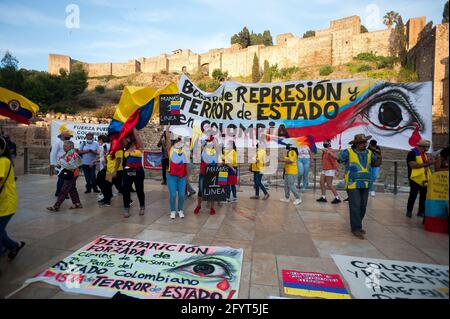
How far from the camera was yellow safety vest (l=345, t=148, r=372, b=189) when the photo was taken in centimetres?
455

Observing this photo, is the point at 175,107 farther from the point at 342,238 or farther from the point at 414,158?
the point at 414,158

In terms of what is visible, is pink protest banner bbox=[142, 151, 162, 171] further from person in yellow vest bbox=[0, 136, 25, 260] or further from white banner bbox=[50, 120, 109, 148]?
person in yellow vest bbox=[0, 136, 25, 260]

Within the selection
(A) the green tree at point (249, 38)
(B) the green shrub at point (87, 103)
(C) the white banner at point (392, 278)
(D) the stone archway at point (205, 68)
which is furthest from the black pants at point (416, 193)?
(A) the green tree at point (249, 38)

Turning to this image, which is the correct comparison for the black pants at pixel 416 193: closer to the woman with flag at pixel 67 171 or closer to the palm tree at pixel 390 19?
the woman with flag at pixel 67 171

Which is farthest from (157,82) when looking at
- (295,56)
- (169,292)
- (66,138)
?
(169,292)

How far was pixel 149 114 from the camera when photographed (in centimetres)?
604

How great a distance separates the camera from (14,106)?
5.28 meters

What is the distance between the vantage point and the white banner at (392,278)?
1914mm

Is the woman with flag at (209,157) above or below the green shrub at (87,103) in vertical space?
below

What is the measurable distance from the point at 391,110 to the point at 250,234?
443cm

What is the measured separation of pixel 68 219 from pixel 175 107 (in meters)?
3.36

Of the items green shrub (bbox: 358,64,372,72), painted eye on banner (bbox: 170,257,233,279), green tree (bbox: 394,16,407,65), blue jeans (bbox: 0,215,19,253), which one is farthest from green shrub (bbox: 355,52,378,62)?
blue jeans (bbox: 0,215,19,253)

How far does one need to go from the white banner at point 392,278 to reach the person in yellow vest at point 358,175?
113 cm

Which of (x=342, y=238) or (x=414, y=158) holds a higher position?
(x=414, y=158)
